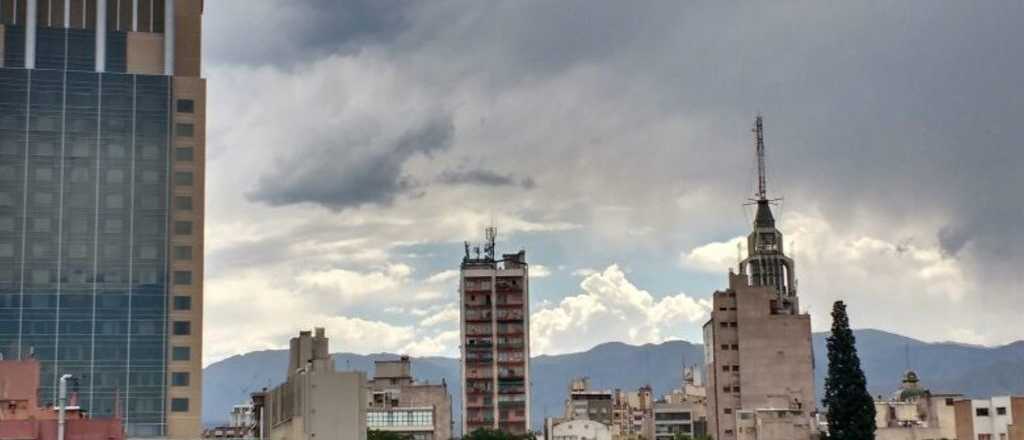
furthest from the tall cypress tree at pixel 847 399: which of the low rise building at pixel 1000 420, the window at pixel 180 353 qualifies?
the window at pixel 180 353

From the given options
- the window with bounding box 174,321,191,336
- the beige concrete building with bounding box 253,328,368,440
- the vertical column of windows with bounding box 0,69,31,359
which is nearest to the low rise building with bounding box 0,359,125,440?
the beige concrete building with bounding box 253,328,368,440

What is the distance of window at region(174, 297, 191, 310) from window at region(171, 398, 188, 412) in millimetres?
11913

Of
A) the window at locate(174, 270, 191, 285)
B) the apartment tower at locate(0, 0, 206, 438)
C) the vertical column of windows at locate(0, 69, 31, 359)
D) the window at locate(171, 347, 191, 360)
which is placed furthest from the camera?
the window at locate(174, 270, 191, 285)

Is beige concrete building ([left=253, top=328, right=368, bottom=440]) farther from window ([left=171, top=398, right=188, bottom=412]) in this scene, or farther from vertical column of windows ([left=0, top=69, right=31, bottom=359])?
vertical column of windows ([left=0, top=69, right=31, bottom=359])

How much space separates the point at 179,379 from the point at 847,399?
277 ft

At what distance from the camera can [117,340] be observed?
647 ft

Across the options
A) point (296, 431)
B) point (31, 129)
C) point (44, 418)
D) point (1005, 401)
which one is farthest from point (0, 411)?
point (1005, 401)

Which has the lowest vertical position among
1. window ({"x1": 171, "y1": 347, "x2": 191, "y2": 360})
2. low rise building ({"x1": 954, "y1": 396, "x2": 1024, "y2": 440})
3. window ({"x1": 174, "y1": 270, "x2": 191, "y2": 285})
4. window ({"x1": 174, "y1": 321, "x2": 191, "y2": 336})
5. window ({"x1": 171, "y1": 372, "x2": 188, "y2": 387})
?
low rise building ({"x1": 954, "y1": 396, "x2": 1024, "y2": 440})

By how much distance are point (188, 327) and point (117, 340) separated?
363 inches

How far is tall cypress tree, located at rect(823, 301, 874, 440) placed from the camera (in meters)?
165

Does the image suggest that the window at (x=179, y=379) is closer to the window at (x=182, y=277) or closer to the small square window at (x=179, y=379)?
the small square window at (x=179, y=379)

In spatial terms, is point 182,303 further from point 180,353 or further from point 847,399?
point 847,399

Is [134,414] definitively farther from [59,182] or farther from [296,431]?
[296,431]

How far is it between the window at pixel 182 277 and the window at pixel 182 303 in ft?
6.82
